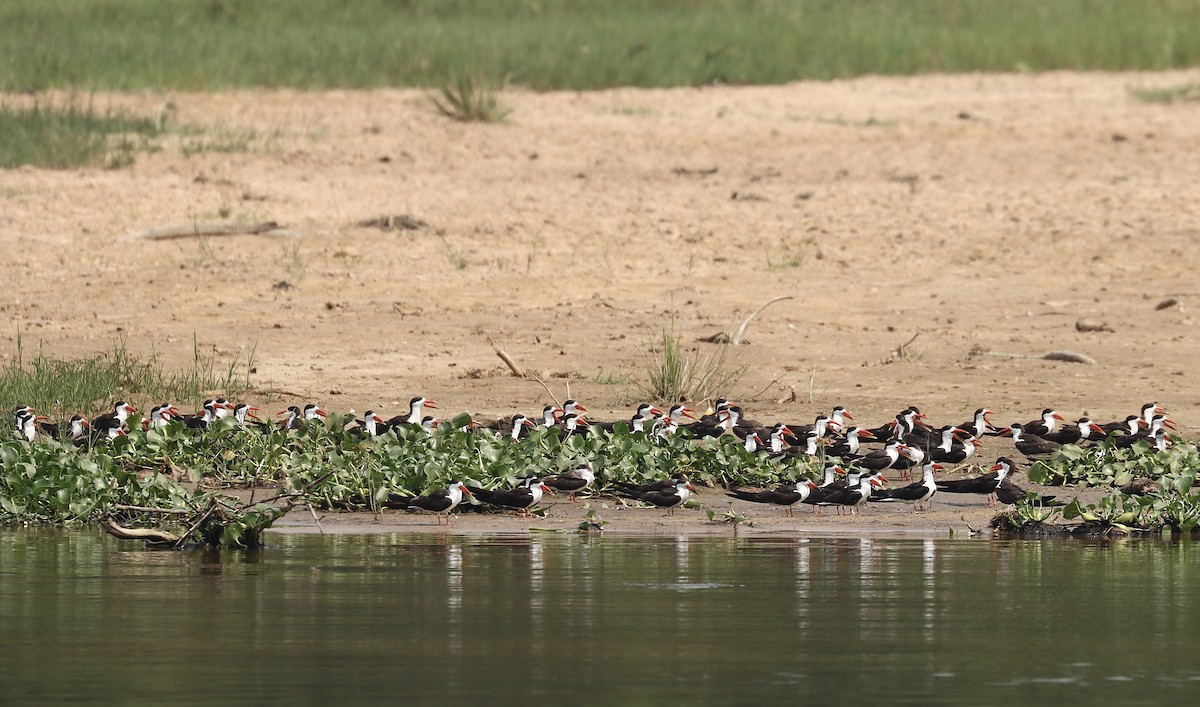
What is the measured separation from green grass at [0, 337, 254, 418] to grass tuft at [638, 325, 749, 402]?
10.2 feet

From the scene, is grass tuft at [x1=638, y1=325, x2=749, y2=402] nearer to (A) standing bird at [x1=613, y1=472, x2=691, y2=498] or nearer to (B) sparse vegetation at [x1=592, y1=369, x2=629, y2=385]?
(B) sparse vegetation at [x1=592, y1=369, x2=629, y2=385]

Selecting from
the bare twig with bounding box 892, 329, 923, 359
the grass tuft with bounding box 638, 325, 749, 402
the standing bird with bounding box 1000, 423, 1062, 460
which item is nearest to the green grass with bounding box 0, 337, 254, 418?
the grass tuft with bounding box 638, 325, 749, 402

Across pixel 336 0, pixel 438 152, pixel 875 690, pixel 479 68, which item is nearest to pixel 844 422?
pixel 875 690

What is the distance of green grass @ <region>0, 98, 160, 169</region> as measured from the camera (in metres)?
22.3

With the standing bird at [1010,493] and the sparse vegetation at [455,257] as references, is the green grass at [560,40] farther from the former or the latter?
the standing bird at [1010,493]

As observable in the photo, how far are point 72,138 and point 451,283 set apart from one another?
212 inches

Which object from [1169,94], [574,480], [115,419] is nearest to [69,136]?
[115,419]

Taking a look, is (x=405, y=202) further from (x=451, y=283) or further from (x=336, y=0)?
(x=336, y=0)

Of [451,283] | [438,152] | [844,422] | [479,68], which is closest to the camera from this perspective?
[844,422]

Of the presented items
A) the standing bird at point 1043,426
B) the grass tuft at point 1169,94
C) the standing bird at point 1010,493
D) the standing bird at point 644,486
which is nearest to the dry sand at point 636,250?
the grass tuft at point 1169,94

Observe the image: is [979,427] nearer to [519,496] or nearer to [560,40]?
[519,496]

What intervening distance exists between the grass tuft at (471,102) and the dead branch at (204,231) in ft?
16.3

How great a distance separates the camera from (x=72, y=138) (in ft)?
74.2

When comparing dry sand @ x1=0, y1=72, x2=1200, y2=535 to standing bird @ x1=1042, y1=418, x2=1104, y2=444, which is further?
dry sand @ x1=0, y1=72, x2=1200, y2=535
